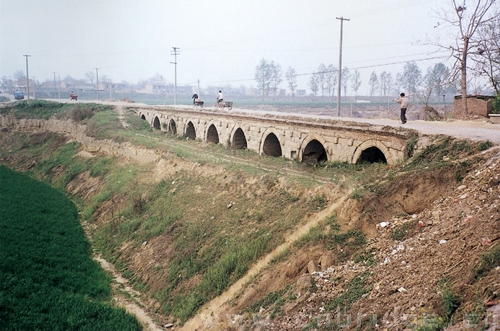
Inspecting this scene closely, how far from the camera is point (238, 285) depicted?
11484 millimetres

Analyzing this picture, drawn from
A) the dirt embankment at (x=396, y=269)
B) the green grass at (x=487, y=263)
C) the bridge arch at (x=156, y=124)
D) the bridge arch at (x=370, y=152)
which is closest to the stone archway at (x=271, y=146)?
the bridge arch at (x=370, y=152)

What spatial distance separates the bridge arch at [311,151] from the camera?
18750mm

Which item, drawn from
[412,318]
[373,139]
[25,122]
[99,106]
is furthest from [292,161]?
[25,122]

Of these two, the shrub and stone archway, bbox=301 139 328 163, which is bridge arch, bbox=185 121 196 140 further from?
the shrub

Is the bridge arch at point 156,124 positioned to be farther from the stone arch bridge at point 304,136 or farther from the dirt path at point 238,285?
the dirt path at point 238,285

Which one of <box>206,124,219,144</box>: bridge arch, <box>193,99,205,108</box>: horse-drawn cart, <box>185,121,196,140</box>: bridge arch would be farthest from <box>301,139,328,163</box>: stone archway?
<box>193,99,205,108</box>: horse-drawn cart

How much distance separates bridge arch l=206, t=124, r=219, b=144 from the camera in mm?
28391

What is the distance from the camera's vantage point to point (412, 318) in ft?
22.1

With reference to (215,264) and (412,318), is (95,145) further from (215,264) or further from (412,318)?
(412,318)

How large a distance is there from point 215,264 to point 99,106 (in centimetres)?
3282

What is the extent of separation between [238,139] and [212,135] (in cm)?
387

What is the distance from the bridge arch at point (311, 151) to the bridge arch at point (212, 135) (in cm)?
1040

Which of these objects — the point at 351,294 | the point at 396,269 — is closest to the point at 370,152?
the point at 396,269

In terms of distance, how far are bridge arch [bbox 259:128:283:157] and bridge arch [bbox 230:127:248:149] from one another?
289 centimetres
